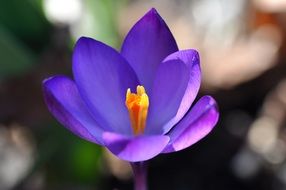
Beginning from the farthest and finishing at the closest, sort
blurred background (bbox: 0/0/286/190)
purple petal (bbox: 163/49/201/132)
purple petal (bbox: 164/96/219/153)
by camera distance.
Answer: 1. blurred background (bbox: 0/0/286/190)
2. purple petal (bbox: 163/49/201/132)
3. purple petal (bbox: 164/96/219/153)

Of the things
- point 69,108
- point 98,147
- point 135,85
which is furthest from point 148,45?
point 98,147

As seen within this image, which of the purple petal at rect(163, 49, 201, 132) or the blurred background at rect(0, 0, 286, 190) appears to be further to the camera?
the blurred background at rect(0, 0, 286, 190)

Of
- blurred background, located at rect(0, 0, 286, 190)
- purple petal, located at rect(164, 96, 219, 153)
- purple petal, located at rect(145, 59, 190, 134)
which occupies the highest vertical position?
purple petal, located at rect(164, 96, 219, 153)

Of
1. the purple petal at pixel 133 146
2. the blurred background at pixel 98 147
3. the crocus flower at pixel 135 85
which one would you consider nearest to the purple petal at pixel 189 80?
the crocus flower at pixel 135 85

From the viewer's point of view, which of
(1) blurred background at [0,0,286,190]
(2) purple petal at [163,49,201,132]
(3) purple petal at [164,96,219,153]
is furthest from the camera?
(1) blurred background at [0,0,286,190]

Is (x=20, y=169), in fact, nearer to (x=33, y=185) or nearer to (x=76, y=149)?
(x=33, y=185)

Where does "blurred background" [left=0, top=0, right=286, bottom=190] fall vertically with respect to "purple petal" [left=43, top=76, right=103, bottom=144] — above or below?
below

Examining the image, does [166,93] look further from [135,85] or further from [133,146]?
[133,146]

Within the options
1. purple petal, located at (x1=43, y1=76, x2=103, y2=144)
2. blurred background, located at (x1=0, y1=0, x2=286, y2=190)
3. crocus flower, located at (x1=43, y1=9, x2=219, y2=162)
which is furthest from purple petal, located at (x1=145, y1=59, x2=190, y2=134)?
blurred background, located at (x1=0, y1=0, x2=286, y2=190)

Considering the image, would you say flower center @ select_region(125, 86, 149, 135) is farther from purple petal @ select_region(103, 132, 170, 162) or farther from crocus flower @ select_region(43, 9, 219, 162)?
purple petal @ select_region(103, 132, 170, 162)
